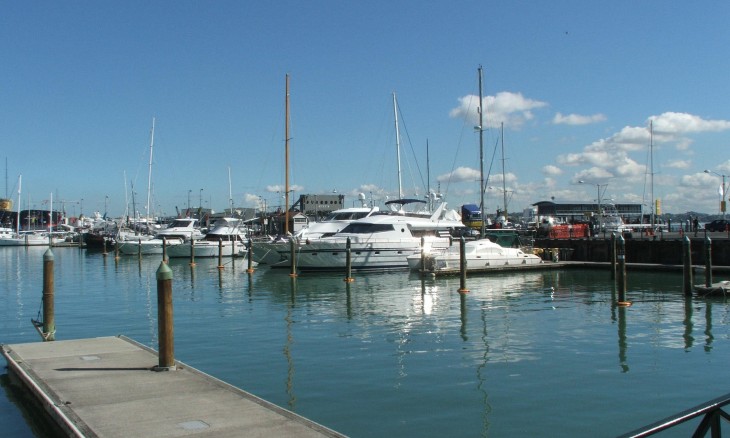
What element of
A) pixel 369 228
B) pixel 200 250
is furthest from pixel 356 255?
pixel 200 250

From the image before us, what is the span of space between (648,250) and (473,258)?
11.7 metres

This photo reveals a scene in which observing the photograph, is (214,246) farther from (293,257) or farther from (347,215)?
(293,257)

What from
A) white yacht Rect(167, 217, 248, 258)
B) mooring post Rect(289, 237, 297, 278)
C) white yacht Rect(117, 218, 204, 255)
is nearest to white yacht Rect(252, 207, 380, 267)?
mooring post Rect(289, 237, 297, 278)

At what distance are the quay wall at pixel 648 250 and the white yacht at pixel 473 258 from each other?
630cm

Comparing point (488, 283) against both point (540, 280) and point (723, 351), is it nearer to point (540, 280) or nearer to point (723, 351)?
point (540, 280)

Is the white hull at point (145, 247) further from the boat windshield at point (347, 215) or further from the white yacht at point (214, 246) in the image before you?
the boat windshield at point (347, 215)

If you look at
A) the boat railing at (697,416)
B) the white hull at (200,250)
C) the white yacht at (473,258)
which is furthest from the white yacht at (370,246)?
the boat railing at (697,416)

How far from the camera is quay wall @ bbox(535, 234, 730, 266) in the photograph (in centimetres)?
3734

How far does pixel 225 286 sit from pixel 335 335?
16753 millimetres

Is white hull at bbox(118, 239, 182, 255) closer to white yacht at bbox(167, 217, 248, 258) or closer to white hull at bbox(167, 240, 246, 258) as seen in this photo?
white yacht at bbox(167, 217, 248, 258)

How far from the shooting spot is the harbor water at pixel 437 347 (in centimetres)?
1078

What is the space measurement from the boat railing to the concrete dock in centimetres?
431

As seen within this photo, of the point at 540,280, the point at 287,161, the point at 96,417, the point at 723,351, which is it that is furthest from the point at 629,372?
the point at 287,161

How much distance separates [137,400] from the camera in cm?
917
